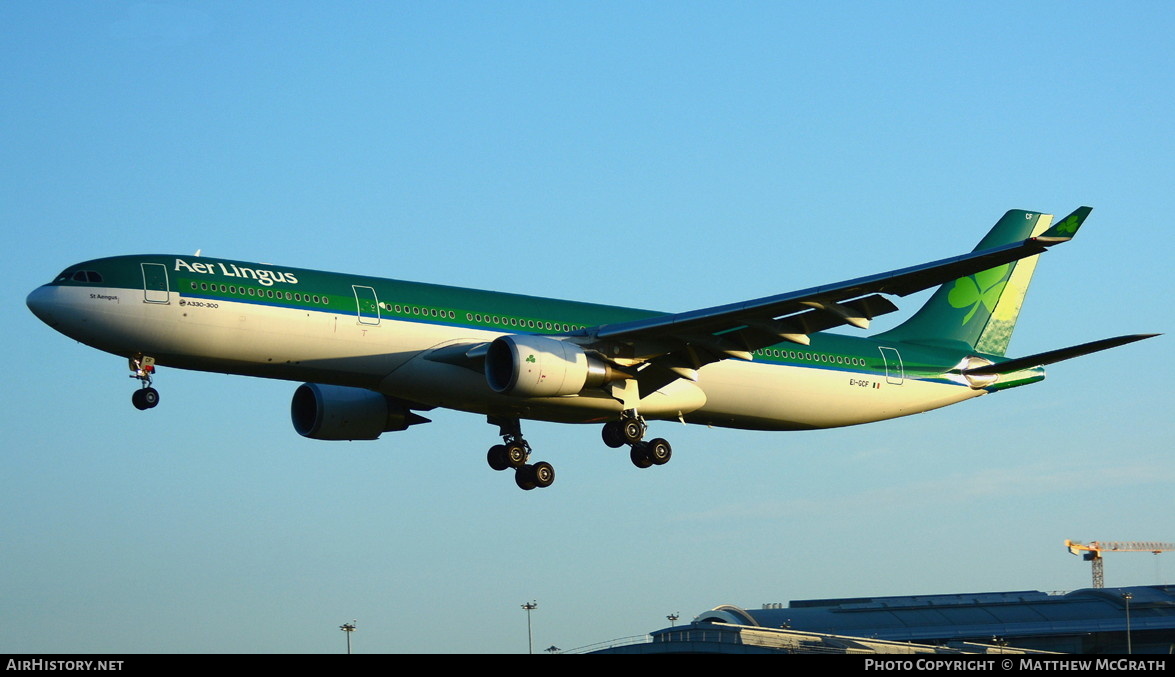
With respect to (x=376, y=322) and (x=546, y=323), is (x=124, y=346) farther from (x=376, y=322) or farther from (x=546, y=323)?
(x=546, y=323)

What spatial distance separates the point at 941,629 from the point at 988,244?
24.7 meters

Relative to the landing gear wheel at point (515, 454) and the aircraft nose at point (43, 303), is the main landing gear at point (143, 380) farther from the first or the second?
the landing gear wheel at point (515, 454)

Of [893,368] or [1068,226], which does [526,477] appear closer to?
[893,368]

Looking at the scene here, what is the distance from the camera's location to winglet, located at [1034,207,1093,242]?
1272 inches

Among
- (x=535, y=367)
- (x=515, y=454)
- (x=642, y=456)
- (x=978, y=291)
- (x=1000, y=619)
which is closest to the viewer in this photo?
(x=535, y=367)

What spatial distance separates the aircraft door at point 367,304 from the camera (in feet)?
120

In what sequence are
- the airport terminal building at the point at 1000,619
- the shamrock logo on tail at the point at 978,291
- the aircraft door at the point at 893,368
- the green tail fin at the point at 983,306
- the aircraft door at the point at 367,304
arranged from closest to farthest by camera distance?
the aircraft door at the point at 367,304 → the aircraft door at the point at 893,368 → the green tail fin at the point at 983,306 → the shamrock logo on tail at the point at 978,291 → the airport terminal building at the point at 1000,619

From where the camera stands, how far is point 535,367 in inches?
1436

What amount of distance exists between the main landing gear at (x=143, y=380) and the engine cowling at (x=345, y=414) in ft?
24.1

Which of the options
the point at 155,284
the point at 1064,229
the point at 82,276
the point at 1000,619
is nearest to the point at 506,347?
the point at 155,284

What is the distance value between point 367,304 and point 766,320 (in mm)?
10754

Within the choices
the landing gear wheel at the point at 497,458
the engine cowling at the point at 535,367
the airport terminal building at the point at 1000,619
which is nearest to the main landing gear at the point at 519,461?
the landing gear wheel at the point at 497,458

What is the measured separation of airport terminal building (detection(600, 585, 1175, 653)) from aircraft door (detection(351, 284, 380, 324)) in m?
31.7
